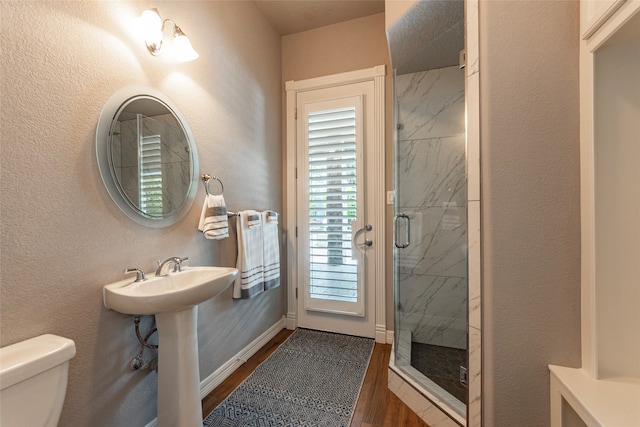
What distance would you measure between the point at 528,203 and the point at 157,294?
1.49m

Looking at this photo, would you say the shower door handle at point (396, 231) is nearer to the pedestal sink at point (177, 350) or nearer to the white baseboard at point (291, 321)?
the white baseboard at point (291, 321)

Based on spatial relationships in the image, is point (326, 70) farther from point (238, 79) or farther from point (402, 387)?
point (402, 387)

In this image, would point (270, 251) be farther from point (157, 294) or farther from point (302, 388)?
point (157, 294)

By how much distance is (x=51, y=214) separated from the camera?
1012 mm

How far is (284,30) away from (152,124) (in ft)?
6.02

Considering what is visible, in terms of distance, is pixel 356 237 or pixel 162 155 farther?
pixel 356 237

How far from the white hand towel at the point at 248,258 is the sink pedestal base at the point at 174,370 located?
2.21 ft

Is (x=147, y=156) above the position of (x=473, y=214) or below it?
above

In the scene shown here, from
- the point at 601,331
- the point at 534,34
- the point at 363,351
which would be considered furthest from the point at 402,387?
the point at 534,34

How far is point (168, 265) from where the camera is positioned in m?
1.45

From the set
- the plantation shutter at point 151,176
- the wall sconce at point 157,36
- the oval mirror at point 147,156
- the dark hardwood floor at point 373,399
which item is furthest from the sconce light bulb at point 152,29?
the dark hardwood floor at point 373,399

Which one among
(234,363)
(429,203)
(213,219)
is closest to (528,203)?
(429,203)

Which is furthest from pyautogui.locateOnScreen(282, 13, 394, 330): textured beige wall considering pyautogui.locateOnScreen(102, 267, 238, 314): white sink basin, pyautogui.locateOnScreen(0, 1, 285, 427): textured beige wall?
pyautogui.locateOnScreen(102, 267, 238, 314): white sink basin

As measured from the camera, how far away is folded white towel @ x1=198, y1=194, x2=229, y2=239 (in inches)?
64.1
